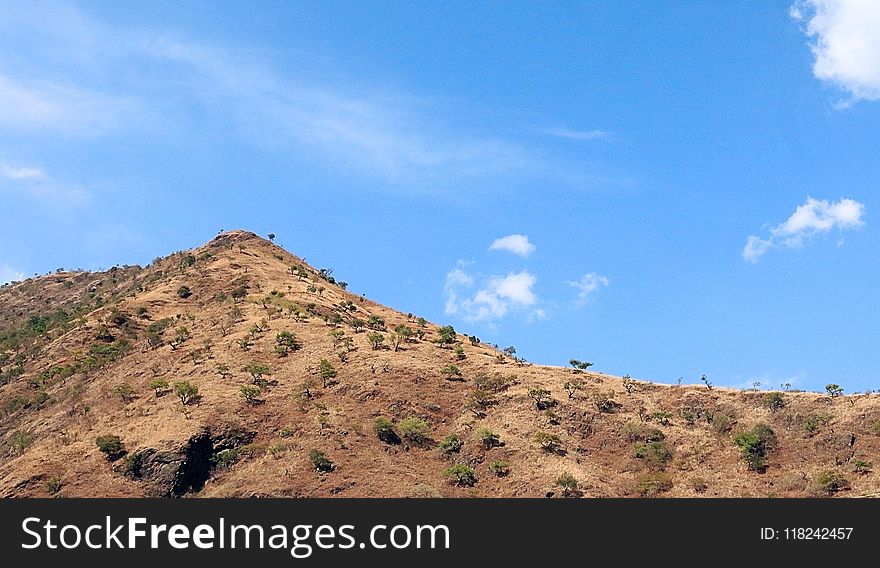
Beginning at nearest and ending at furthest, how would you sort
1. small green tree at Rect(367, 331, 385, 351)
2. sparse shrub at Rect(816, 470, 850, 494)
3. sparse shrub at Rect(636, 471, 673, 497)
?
sparse shrub at Rect(816, 470, 850, 494) → sparse shrub at Rect(636, 471, 673, 497) → small green tree at Rect(367, 331, 385, 351)

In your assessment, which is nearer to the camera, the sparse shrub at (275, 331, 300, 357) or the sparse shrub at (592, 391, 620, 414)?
the sparse shrub at (592, 391, 620, 414)

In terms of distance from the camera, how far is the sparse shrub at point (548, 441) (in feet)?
183

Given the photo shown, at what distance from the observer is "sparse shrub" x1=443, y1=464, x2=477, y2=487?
172ft

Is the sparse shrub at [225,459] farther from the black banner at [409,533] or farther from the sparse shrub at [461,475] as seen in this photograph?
the black banner at [409,533]

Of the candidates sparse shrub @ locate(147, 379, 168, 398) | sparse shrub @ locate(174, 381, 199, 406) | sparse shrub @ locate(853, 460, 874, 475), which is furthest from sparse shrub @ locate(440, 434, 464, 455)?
sparse shrub @ locate(853, 460, 874, 475)

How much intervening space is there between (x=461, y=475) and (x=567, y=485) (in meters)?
7.34

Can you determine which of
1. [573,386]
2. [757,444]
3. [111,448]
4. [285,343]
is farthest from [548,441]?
[111,448]

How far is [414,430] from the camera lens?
57.8 meters

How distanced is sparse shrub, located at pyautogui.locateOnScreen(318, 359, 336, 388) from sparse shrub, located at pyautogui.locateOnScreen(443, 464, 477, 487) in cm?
1530

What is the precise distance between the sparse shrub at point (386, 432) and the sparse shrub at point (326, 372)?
8068 millimetres

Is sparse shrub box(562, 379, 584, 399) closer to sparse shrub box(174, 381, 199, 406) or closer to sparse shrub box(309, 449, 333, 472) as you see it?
sparse shrub box(309, 449, 333, 472)

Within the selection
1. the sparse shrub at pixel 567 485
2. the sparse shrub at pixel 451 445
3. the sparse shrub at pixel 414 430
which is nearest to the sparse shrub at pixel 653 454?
the sparse shrub at pixel 567 485

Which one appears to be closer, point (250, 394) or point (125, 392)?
point (250, 394)

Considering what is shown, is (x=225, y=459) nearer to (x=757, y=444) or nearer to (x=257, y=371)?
(x=257, y=371)
